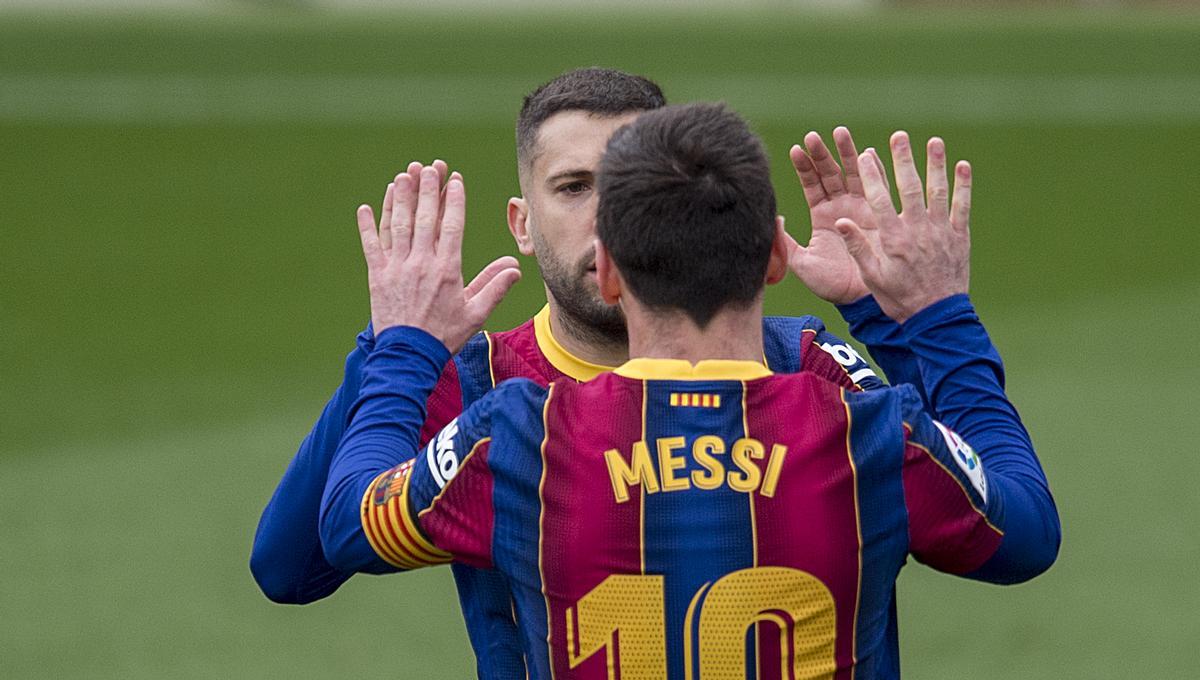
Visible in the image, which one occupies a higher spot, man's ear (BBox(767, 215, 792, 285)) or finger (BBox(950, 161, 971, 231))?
finger (BBox(950, 161, 971, 231))

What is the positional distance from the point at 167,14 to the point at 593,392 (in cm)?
1831

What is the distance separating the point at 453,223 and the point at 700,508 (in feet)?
2.63

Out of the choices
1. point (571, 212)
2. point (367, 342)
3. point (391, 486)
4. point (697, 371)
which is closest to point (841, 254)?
point (571, 212)

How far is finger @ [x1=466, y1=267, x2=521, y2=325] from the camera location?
3330 mm

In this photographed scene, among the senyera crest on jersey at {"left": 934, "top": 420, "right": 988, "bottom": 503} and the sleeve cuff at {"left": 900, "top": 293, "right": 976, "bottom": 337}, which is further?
the sleeve cuff at {"left": 900, "top": 293, "right": 976, "bottom": 337}

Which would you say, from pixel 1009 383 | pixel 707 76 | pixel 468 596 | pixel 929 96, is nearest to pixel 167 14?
pixel 707 76

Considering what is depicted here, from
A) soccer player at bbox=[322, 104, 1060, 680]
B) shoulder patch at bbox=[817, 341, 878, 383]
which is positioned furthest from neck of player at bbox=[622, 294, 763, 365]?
shoulder patch at bbox=[817, 341, 878, 383]

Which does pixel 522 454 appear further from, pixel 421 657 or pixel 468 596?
pixel 421 657

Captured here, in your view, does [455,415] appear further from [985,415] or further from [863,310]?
[985,415]

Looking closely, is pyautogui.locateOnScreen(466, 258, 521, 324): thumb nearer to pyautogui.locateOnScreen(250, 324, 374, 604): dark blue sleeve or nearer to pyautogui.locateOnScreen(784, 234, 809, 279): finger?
pyautogui.locateOnScreen(250, 324, 374, 604): dark blue sleeve

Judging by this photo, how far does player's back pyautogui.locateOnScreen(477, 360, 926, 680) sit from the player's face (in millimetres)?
979

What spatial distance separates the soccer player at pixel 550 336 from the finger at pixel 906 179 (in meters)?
0.23

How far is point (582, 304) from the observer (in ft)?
12.8

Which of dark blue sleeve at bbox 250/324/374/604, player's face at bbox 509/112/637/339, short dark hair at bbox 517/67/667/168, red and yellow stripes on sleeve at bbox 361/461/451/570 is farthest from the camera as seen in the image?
short dark hair at bbox 517/67/667/168
